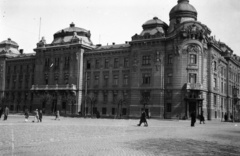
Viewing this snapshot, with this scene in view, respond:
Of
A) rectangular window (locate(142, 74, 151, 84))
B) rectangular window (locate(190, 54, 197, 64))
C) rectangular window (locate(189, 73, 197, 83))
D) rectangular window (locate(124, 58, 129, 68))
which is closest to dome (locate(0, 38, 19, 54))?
rectangular window (locate(124, 58, 129, 68))

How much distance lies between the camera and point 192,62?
60.6 m

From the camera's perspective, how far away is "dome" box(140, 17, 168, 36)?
214 ft

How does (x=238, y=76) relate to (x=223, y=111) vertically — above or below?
above

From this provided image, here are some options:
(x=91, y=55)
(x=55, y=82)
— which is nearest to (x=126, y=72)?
(x=91, y=55)

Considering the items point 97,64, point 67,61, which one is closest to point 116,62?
point 97,64

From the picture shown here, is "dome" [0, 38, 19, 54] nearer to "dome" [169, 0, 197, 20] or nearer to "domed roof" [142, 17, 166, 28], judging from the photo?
"domed roof" [142, 17, 166, 28]

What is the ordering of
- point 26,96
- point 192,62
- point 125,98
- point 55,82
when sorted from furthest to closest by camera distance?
point 26,96
point 55,82
point 125,98
point 192,62

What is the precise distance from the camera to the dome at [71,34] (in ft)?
252

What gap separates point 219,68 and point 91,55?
27.8m

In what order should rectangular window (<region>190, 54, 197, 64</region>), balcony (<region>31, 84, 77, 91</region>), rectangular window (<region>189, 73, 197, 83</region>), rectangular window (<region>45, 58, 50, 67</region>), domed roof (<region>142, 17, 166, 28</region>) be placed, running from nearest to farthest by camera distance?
1. rectangular window (<region>189, 73, 197, 83</region>)
2. rectangular window (<region>190, 54, 197, 64</region>)
3. domed roof (<region>142, 17, 166, 28</region>)
4. balcony (<region>31, 84, 77, 91</region>)
5. rectangular window (<region>45, 58, 50, 67</region>)

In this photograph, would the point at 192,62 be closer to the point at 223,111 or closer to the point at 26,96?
the point at 223,111

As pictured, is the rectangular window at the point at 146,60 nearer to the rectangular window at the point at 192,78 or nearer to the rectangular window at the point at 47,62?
the rectangular window at the point at 192,78

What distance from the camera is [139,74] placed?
64.4 metres

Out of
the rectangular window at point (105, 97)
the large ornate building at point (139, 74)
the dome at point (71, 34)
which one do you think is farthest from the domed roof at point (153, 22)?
the rectangular window at point (105, 97)
